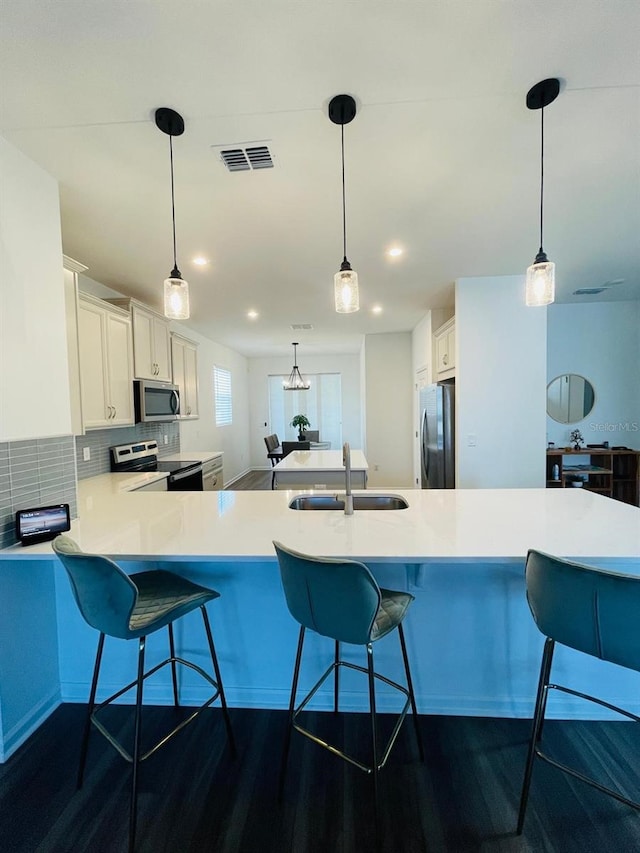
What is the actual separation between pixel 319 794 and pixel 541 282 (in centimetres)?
239

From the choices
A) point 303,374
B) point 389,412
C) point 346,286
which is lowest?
point 389,412

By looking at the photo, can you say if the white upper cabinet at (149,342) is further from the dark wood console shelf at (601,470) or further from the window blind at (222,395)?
the dark wood console shelf at (601,470)

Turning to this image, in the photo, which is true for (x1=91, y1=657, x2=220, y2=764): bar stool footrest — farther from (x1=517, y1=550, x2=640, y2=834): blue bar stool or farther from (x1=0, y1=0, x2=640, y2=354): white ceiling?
(x1=0, y1=0, x2=640, y2=354): white ceiling

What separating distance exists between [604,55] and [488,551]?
185cm

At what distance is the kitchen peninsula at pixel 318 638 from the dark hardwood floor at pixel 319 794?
12cm

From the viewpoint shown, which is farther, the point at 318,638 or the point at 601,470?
the point at 601,470

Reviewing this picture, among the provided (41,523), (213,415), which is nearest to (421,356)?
(213,415)

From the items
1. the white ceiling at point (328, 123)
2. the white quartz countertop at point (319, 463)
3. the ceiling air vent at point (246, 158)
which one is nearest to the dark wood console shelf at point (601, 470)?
the white ceiling at point (328, 123)

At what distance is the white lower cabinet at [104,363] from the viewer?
261 centimetres

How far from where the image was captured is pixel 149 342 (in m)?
3.56

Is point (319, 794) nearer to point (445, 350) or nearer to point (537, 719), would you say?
point (537, 719)

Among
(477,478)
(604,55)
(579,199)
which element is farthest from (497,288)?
(604,55)

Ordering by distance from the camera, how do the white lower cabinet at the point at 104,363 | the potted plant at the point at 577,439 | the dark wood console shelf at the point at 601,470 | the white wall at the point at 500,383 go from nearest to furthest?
the white lower cabinet at the point at 104,363, the white wall at the point at 500,383, the dark wood console shelf at the point at 601,470, the potted plant at the point at 577,439

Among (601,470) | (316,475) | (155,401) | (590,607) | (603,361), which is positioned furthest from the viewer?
(603,361)
